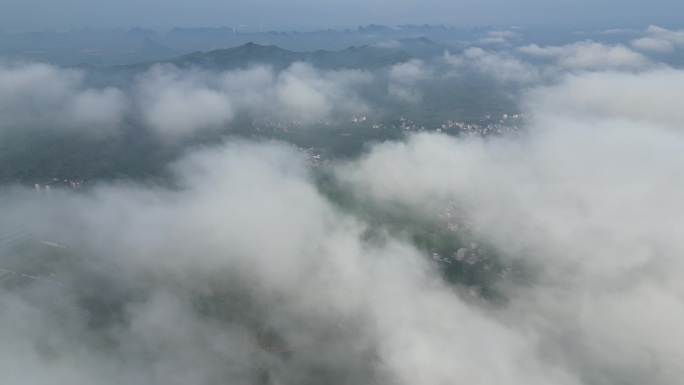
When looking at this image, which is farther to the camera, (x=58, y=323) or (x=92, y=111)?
(x=92, y=111)

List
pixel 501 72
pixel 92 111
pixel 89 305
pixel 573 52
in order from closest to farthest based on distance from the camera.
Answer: pixel 89 305
pixel 92 111
pixel 501 72
pixel 573 52

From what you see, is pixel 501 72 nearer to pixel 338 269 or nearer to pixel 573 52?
pixel 573 52

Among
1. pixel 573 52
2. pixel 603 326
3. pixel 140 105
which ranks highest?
pixel 573 52

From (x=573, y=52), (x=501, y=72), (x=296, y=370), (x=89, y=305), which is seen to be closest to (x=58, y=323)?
(x=89, y=305)

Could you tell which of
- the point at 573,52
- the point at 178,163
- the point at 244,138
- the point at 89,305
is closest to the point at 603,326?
the point at 89,305

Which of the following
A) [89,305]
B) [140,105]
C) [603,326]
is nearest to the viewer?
[603,326]

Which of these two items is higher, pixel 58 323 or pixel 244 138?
pixel 244 138

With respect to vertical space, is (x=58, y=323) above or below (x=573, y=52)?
below

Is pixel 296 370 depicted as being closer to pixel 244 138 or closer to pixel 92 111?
pixel 244 138

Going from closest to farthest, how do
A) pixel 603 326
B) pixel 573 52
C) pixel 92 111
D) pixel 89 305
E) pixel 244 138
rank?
pixel 603 326 → pixel 89 305 → pixel 244 138 → pixel 92 111 → pixel 573 52
